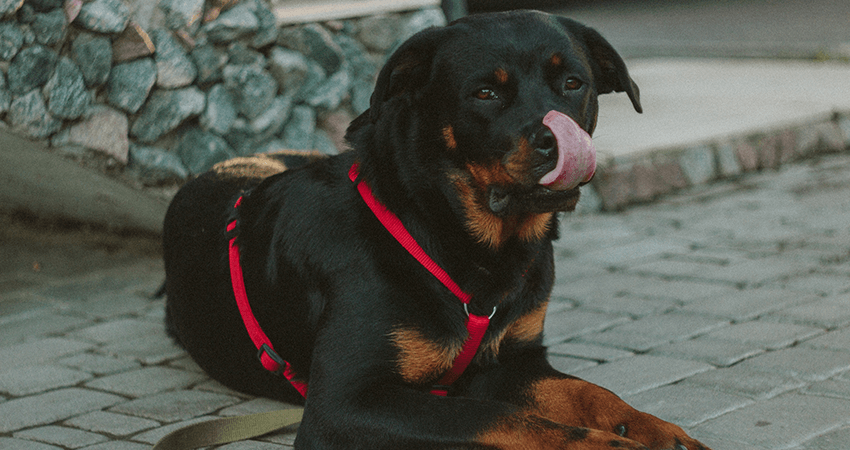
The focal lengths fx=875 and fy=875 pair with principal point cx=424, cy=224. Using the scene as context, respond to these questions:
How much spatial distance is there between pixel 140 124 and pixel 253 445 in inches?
94.8

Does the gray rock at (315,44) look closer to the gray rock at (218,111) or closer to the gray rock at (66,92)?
the gray rock at (218,111)

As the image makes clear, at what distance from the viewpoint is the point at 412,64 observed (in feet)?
8.54

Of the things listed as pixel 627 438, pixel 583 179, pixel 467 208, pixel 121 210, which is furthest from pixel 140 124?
pixel 627 438

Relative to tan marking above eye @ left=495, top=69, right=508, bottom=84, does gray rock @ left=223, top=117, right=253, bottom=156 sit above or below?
below

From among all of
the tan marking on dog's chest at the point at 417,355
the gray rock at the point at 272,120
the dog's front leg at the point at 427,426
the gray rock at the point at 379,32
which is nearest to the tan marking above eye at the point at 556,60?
the tan marking on dog's chest at the point at 417,355

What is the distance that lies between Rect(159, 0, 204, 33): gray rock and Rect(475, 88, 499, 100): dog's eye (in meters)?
2.54

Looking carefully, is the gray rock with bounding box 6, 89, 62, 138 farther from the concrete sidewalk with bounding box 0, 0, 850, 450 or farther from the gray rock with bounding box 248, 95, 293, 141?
the gray rock with bounding box 248, 95, 293, 141

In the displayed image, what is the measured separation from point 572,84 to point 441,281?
2.28ft

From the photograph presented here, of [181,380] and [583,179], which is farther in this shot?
[181,380]

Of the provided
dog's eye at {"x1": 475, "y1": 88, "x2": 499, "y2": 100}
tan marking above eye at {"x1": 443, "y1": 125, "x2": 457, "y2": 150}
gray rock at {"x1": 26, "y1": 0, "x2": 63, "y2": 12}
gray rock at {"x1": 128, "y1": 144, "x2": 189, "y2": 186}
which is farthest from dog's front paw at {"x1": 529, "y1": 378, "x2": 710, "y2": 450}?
gray rock at {"x1": 26, "y1": 0, "x2": 63, "y2": 12}

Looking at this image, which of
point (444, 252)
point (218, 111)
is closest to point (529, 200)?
point (444, 252)

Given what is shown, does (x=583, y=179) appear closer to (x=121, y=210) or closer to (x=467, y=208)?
(x=467, y=208)

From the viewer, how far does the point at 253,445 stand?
102 inches

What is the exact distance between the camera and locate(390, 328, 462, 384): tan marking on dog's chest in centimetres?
237
